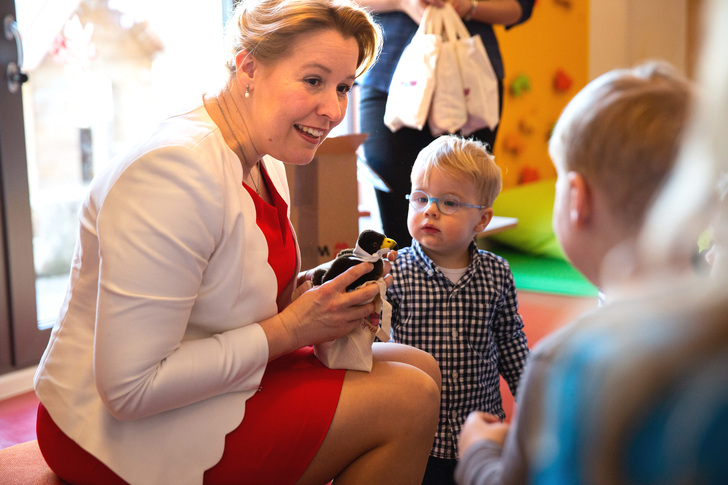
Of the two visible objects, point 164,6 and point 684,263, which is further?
point 164,6

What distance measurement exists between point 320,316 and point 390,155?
943mm

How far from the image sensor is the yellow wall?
4.38 meters

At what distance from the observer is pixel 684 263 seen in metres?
0.58

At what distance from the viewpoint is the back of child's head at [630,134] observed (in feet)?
2.28

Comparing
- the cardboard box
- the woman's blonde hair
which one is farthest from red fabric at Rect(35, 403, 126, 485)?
the cardboard box

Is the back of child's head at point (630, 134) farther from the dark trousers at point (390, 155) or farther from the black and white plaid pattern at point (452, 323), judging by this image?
the dark trousers at point (390, 155)

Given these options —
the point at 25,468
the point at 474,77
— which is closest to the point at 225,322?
the point at 25,468

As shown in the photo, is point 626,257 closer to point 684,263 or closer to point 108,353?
point 684,263

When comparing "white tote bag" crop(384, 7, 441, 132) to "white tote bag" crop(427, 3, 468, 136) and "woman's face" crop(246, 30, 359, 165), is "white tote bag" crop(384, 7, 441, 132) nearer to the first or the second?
"white tote bag" crop(427, 3, 468, 136)

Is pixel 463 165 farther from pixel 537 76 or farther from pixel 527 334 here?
pixel 537 76

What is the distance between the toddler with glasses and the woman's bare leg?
38 centimetres

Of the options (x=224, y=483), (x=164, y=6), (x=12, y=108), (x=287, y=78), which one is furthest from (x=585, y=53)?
(x=224, y=483)

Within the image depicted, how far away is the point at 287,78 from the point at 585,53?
443cm

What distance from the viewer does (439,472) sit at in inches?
62.1
